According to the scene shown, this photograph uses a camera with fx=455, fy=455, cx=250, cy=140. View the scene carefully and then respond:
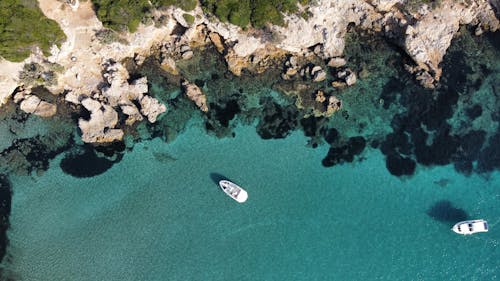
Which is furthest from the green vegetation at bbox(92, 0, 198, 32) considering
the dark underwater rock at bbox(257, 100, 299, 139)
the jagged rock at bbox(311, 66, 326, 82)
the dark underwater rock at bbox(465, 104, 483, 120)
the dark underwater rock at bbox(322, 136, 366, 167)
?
the dark underwater rock at bbox(465, 104, 483, 120)

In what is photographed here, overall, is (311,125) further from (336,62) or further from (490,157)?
(490,157)

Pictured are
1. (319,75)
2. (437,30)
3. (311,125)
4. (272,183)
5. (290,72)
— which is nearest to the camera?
(272,183)

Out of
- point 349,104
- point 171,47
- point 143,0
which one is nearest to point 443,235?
point 349,104

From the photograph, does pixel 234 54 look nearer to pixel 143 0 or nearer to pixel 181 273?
pixel 143 0

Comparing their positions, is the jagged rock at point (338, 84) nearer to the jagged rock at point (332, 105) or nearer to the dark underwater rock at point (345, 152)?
the jagged rock at point (332, 105)

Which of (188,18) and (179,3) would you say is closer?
(179,3)

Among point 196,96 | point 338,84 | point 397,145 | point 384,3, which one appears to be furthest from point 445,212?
point 196,96

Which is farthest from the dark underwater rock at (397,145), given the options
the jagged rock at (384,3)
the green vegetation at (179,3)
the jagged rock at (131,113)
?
the jagged rock at (131,113)
